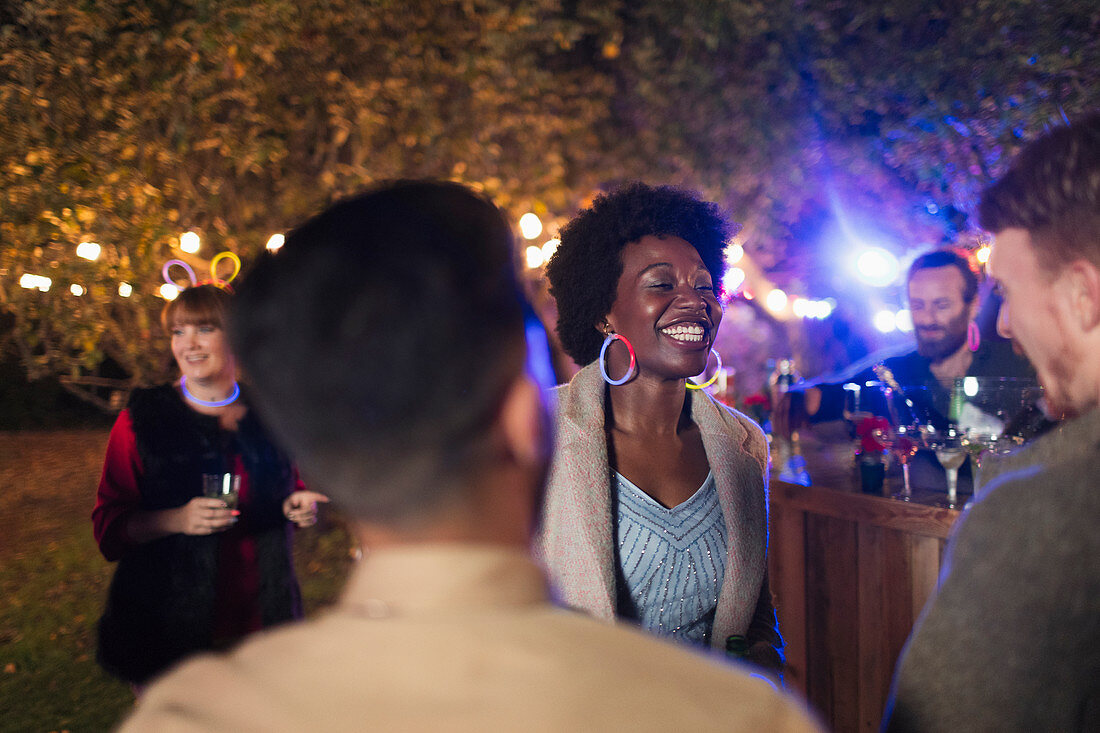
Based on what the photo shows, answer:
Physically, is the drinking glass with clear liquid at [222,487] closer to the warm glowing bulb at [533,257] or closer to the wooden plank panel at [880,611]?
the wooden plank panel at [880,611]

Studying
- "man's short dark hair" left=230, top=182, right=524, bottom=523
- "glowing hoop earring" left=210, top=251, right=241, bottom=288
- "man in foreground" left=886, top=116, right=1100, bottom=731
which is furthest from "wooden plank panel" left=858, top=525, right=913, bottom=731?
"glowing hoop earring" left=210, top=251, right=241, bottom=288

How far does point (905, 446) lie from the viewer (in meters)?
3.18

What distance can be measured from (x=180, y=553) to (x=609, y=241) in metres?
1.92

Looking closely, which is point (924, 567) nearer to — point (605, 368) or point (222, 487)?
point (605, 368)

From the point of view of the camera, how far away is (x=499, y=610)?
771 millimetres

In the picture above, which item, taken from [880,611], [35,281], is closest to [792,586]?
[880,611]

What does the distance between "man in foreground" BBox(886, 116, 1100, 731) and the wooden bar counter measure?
1873mm

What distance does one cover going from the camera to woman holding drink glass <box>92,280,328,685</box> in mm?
2713

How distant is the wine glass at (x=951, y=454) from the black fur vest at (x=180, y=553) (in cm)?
261

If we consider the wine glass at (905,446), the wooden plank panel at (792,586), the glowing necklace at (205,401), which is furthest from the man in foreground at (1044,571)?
the glowing necklace at (205,401)

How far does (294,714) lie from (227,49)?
6.02 m

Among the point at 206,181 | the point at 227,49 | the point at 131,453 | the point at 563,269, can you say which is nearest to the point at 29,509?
the point at 206,181

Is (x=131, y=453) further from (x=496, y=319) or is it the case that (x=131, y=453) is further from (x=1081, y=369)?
(x=1081, y=369)

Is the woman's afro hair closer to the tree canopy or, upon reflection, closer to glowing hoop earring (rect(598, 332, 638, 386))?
glowing hoop earring (rect(598, 332, 638, 386))
